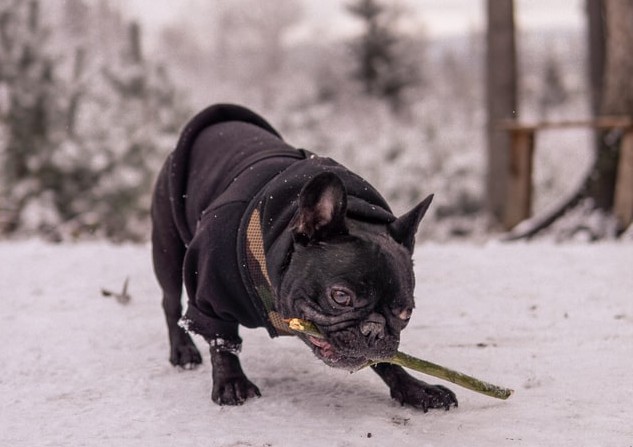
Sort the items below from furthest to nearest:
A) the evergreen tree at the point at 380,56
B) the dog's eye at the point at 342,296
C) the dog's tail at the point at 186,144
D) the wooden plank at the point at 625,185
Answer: the evergreen tree at the point at 380,56
the wooden plank at the point at 625,185
the dog's tail at the point at 186,144
the dog's eye at the point at 342,296

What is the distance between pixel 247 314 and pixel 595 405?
1176 mm

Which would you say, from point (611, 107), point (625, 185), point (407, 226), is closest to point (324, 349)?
point (407, 226)

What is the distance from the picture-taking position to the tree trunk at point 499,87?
Answer: 39.3 ft

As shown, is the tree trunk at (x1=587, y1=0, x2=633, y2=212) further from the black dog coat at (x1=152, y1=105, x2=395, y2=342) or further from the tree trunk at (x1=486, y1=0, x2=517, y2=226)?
the black dog coat at (x1=152, y1=105, x2=395, y2=342)

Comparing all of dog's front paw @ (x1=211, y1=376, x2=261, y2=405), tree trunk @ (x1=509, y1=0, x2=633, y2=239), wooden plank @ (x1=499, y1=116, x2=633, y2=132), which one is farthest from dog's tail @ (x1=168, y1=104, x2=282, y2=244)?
tree trunk @ (x1=509, y1=0, x2=633, y2=239)

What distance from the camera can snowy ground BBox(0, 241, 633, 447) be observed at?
2.56 m

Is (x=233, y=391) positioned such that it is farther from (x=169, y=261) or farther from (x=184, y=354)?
(x=169, y=261)

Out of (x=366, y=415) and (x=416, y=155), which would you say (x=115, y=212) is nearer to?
(x=416, y=155)

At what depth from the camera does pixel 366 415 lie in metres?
2.74

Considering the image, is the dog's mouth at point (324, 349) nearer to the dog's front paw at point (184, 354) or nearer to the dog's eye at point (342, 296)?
the dog's eye at point (342, 296)

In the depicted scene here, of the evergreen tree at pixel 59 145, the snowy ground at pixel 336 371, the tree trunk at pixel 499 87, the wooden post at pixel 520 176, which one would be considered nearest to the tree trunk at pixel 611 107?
the wooden post at pixel 520 176

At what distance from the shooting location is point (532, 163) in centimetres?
859

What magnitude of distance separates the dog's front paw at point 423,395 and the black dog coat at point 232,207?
0.46 m

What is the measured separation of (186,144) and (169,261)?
19.4 inches
